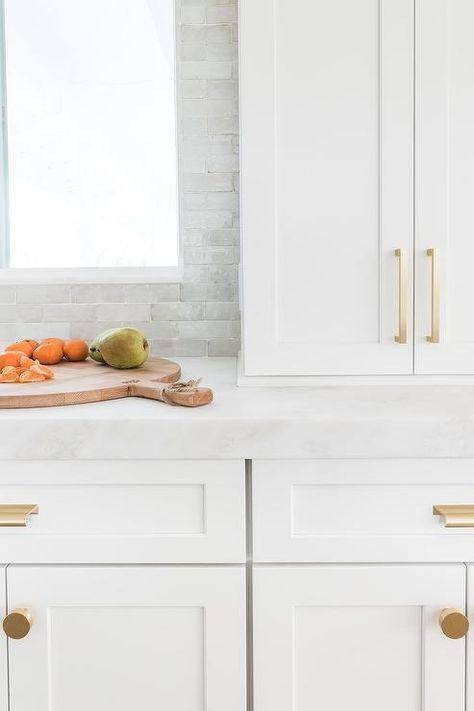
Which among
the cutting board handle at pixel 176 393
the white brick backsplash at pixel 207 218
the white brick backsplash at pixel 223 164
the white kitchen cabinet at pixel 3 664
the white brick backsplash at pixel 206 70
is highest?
the white brick backsplash at pixel 206 70

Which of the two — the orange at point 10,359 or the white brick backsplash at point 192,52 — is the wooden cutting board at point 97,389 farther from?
the white brick backsplash at point 192,52

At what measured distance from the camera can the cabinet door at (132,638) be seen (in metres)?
1.14

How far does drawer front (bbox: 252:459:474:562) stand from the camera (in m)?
1.14

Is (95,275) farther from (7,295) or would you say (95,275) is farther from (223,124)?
(223,124)

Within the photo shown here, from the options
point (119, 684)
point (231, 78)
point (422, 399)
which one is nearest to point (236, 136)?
point (231, 78)

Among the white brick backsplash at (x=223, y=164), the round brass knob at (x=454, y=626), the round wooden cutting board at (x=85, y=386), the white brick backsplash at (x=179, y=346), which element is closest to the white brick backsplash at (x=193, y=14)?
the white brick backsplash at (x=223, y=164)

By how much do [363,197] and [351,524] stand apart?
2.09ft

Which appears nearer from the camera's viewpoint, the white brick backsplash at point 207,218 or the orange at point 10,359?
the orange at point 10,359

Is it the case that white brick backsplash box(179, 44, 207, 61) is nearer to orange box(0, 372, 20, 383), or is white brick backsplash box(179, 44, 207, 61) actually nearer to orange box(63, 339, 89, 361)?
orange box(63, 339, 89, 361)

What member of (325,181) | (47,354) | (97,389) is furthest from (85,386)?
(325,181)

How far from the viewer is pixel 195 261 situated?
1906 millimetres

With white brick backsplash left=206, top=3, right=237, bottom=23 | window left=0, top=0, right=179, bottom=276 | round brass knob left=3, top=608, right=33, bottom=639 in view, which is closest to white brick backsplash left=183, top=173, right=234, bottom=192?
window left=0, top=0, right=179, bottom=276

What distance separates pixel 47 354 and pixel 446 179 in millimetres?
985

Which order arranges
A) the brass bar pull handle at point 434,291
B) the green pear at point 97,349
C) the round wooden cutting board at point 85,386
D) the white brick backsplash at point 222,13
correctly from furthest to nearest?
1. the white brick backsplash at point 222,13
2. the green pear at point 97,349
3. the brass bar pull handle at point 434,291
4. the round wooden cutting board at point 85,386
